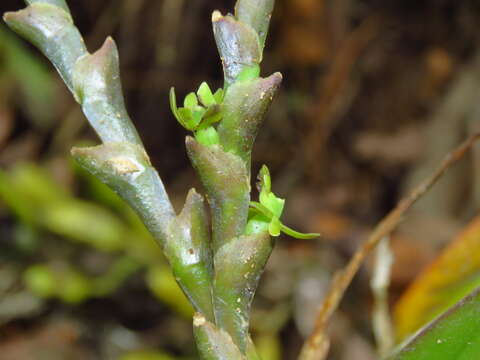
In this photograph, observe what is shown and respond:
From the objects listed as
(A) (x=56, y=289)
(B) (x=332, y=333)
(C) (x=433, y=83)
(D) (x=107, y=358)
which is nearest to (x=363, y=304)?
(B) (x=332, y=333)

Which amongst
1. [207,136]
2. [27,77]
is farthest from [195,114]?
[27,77]

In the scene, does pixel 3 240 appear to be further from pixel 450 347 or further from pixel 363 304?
pixel 450 347

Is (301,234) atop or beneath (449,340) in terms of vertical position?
atop

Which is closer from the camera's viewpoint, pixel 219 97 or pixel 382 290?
pixel 219 97

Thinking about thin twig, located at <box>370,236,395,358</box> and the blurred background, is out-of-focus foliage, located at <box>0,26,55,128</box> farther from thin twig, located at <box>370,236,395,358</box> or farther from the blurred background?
thin twig, located at <box>370,236,395,358</box>

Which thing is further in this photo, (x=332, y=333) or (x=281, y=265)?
(x=281, y=265)

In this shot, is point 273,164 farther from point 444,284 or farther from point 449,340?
point 449,340

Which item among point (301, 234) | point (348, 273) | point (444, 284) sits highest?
point (301, 234)

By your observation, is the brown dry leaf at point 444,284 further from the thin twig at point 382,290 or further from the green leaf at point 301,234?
the green leaf at point 301,234
